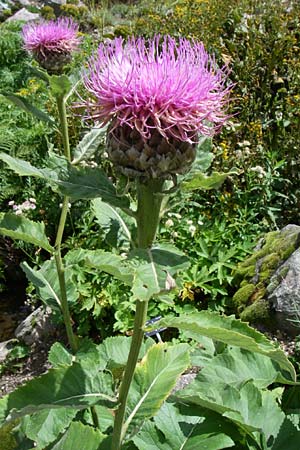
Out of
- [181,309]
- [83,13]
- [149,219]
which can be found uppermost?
[83,13]

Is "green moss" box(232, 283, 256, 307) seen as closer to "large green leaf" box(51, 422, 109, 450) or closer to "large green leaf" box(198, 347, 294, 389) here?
"large green leaf" box(198, 347, 294, 389)

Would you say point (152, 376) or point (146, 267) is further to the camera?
point (152, 376)

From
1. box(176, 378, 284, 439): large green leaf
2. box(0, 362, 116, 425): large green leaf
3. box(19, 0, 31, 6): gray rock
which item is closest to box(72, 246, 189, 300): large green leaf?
box(0, 362, 116, 425): large green leaf

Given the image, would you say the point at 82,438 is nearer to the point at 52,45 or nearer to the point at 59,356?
the point at 59,356

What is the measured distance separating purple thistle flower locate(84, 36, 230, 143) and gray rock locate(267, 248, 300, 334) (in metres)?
1.87

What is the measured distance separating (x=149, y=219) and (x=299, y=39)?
5.64 m

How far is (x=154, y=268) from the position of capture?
134 cm

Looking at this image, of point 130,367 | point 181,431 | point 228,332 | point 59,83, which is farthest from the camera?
point 181,431

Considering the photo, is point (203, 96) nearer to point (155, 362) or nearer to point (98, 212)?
point (98, 212)

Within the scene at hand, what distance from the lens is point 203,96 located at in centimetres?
147

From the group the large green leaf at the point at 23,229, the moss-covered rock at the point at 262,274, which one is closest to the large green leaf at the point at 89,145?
the large green leaf at the point at 23,229

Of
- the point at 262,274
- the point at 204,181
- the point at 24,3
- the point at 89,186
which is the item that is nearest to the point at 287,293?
the point at 262,274

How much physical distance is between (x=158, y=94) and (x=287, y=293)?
2072 millimetres

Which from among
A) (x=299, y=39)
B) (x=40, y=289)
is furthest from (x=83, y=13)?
(x=40, y=289)
